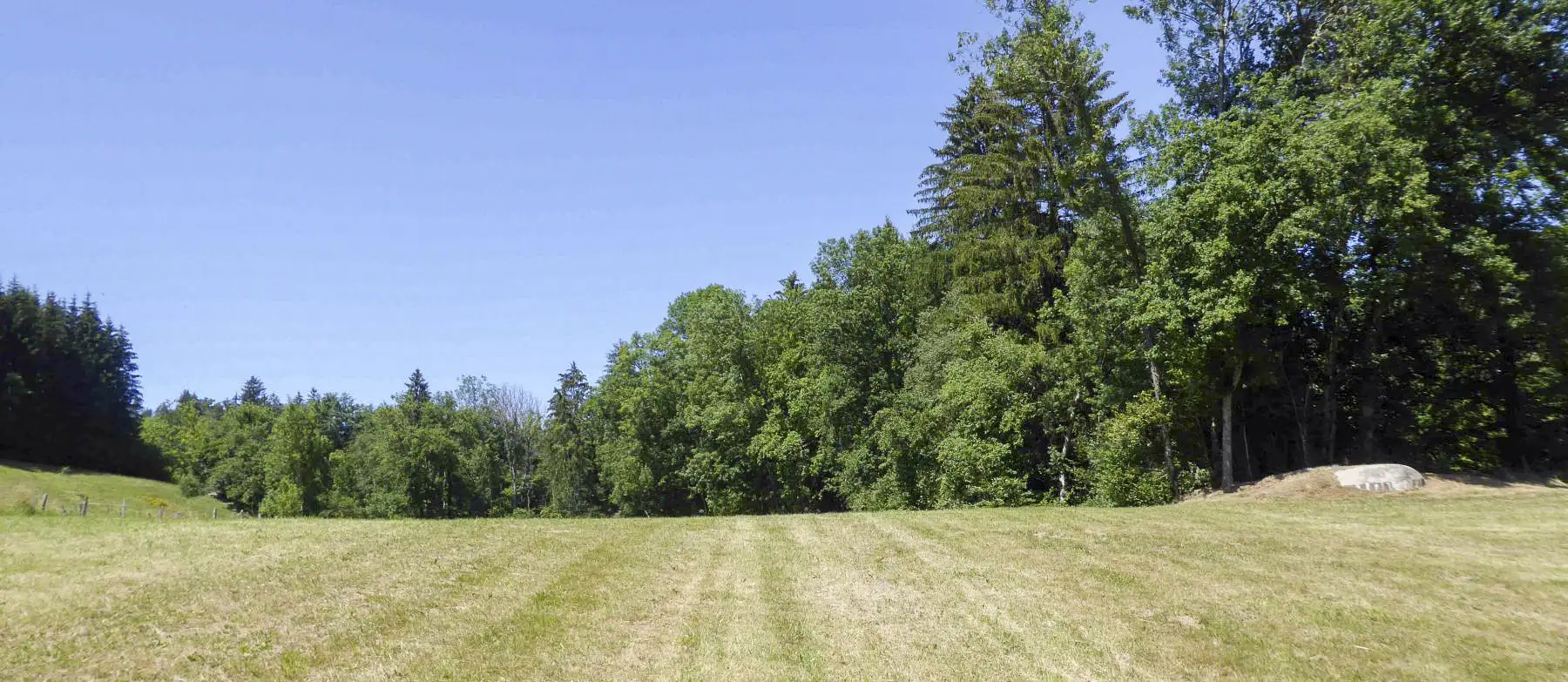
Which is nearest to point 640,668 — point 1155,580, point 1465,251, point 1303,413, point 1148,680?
point 1148,680

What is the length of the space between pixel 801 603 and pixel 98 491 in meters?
66.4

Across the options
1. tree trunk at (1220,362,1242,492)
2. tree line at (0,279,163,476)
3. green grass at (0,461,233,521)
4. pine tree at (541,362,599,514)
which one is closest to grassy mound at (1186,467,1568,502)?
tree trunk at (1220,362,1242,492)

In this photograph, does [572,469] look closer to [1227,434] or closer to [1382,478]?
[1227,434]

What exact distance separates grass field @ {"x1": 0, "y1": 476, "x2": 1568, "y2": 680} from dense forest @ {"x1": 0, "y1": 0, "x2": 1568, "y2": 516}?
30.4 feet

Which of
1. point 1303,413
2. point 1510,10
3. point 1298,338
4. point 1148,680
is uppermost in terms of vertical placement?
point 1510,10

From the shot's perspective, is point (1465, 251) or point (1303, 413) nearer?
point (1465, 251)

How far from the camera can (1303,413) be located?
2895cm

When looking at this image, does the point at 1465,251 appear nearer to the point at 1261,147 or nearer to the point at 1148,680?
the point at 1261,147

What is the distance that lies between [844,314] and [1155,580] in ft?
99.5

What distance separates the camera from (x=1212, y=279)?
24.4 m

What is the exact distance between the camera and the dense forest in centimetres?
2389

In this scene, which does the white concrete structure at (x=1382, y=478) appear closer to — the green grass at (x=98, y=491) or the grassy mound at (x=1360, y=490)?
the grassy mound at (x=1360, y=490)

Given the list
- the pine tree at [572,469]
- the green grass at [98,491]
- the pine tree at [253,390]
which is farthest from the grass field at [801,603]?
the pine tree at [253,390]

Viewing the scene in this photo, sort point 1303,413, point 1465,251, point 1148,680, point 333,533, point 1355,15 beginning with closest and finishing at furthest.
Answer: point 1148,680, point 333,533, point 1465,251, point 1355,15, point 1303,413
